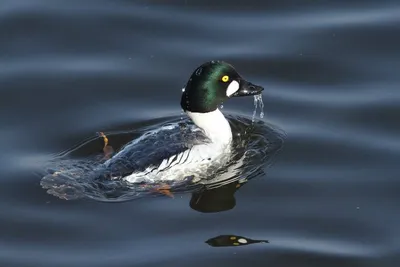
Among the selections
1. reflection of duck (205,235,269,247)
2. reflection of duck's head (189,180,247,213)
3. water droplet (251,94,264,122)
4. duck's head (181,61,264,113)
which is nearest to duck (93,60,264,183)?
duck's head (181,61,264,113)

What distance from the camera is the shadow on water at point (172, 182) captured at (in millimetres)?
10469

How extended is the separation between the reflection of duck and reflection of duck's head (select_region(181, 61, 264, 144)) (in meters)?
1.82

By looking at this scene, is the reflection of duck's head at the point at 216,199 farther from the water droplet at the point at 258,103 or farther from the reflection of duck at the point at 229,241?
the water droplet at the point at 258,103

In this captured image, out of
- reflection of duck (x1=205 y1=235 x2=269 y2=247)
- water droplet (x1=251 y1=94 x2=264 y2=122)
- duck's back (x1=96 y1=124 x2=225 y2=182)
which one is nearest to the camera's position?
reflection of duck (x1=205 y1=235 x2=269 y2=247)

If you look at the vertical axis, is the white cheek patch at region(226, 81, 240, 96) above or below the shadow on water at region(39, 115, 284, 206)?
above

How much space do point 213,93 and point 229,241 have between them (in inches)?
84.5

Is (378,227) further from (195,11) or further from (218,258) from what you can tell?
(195,11)

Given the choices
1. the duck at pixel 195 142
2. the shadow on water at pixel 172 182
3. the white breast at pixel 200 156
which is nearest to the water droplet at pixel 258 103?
the shadow on water at pixel 172 182

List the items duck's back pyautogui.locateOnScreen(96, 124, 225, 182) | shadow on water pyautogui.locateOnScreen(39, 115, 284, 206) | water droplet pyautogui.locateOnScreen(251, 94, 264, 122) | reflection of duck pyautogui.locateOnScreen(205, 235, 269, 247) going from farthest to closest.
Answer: water droplet pyautogui.locateOnScreen(251, 94, 264, 122) < duck's back pyautogui.locateOnScreen(96, 124, 225, 182) < shadow on water pyautogui.locateOnScreen(39, 115, 284, 206) < reflection of duck pyautogui.locateOnScreen(205, 235, 269, 247)

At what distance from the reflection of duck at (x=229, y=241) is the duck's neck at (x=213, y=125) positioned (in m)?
1.81

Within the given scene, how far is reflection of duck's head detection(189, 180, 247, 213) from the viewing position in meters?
10.3

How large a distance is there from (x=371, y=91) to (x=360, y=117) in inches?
22.2

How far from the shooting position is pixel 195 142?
11.2 metres

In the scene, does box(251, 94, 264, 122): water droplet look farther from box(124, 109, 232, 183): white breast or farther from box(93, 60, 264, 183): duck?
box(124, 109, 232, 183): white breast
